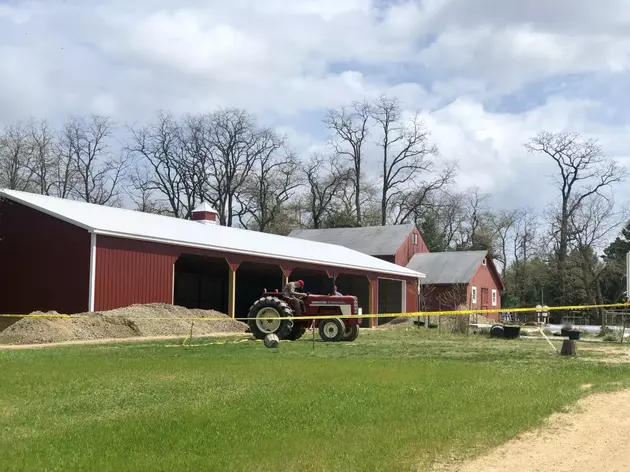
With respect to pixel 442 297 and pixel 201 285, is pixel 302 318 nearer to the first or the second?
pixel 201 285

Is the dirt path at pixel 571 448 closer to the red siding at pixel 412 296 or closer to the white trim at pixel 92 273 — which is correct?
the white trim at pixel 92 273

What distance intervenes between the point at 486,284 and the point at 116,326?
37.6 metres

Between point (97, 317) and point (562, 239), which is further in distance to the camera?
point (562, 239)

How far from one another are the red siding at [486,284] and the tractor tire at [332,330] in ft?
101

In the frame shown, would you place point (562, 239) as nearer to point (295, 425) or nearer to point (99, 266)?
point (99, 266)

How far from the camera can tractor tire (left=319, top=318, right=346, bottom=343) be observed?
2150 cm

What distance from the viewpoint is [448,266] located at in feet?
175

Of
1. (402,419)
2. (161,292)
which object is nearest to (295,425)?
(402,419)

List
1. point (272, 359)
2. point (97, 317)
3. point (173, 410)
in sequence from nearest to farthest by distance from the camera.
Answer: point (173, 410) < point (272, 359) < point (97, 317)

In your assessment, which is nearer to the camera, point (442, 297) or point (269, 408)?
point (269, 408)

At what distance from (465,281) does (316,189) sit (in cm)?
2183

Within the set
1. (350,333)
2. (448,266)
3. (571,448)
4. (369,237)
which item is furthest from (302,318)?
(369,237)

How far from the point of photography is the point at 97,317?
75.2 feet

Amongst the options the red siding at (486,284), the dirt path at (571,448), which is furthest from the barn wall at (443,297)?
the dirt path at (571,448)
